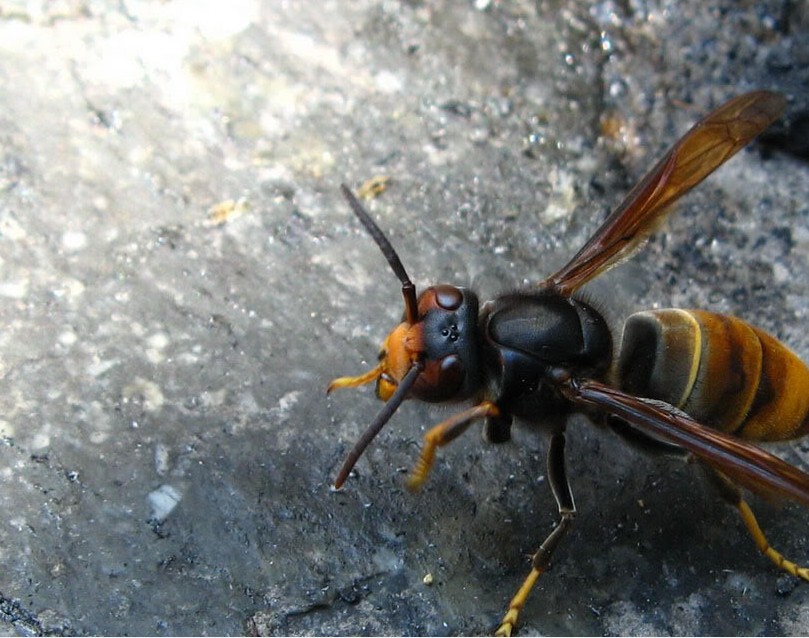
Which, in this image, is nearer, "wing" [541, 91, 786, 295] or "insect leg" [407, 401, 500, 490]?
"insect leg" [407, 401, 500, 490]

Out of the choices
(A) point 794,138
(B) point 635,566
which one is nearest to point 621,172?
(A) point 794,138

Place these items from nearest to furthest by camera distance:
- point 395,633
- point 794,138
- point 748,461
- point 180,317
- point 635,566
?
point 748,461, point 395,633, point 635,566, point 180,317, point 794,138

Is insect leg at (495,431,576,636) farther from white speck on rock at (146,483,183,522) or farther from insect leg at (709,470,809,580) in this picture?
white speck on rock at (146,483,183,522)

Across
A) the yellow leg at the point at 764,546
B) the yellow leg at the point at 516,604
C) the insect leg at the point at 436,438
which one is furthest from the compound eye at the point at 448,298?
the yellow leg at the point at 764,546

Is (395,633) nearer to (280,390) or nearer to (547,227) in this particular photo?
(280,390)

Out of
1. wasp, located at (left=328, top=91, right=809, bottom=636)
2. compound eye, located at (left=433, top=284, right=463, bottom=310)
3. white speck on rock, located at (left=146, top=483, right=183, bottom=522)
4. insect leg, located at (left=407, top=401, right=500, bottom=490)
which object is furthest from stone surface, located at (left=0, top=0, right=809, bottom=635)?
compound eye, located at (left=433, top=284, right=463, bottom=310)

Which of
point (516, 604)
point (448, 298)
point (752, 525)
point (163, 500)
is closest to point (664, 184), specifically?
point (448, 298)

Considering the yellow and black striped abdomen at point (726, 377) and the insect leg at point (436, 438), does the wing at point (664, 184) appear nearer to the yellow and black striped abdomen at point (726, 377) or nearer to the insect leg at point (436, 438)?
the yellow and black striped abdomen at point (726, 377)
